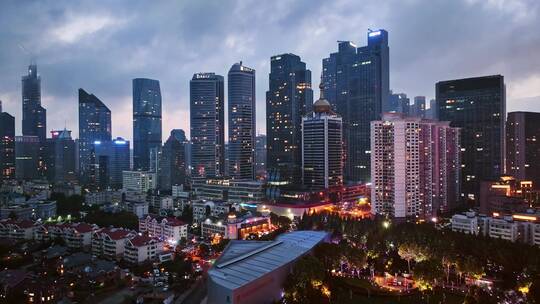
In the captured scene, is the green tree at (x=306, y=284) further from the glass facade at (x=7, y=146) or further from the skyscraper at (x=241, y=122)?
the glass facade at (x=7, y=146)

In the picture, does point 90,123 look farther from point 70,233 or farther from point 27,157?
point 70,233

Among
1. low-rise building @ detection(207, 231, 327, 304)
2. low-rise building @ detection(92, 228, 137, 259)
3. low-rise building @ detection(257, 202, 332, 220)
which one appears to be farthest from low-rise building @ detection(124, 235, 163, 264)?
low-rise building @ detection(257, 202, 332, 220)

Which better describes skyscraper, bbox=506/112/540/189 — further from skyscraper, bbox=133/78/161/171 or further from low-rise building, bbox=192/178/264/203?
skyscraper, bbox=133/78/161/171

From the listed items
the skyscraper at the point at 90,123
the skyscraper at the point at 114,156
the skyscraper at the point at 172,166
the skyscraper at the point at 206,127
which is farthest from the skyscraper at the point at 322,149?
the skyscraper at the point at 90,123

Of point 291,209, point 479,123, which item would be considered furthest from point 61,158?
point 479,123

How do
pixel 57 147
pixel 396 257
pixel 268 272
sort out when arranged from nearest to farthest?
1. pixel 268 272
2. pixel 396 257
3. pixel 57 147

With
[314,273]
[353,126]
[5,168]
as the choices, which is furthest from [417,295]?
A: [5,168]

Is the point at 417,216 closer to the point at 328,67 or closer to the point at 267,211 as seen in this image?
the point at 267,211
